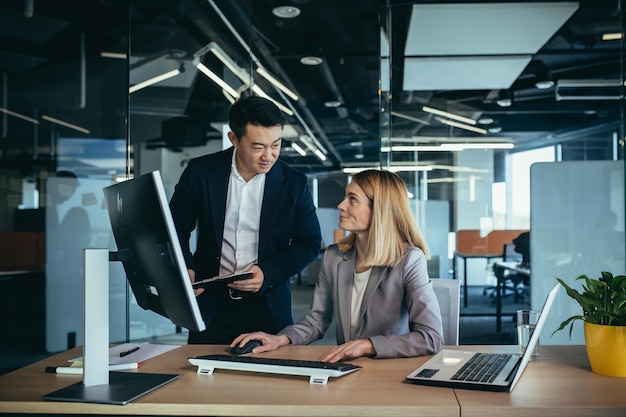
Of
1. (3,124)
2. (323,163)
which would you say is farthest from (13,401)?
(3,124)

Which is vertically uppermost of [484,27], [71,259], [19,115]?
[484,27]

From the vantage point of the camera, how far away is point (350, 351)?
180 cm

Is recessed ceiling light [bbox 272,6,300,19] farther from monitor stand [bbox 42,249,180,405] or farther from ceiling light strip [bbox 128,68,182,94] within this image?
monitor stand [bbox 42,249,180,405]

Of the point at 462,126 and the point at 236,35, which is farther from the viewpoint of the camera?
the point at 236,35

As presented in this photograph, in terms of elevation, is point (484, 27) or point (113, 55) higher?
point (113, 55)

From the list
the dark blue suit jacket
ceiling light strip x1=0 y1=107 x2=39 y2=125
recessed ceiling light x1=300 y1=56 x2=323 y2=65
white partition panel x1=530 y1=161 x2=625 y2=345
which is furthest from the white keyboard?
ceiling light strip x1=0 y1=107 x2=39 y2=125

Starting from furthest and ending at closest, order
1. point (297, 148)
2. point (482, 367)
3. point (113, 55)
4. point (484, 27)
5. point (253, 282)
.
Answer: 1. point (113, 55)
2. point (297, 148)
3. point (484, 27)
4. point (253, 282)
5. point (482, 367)

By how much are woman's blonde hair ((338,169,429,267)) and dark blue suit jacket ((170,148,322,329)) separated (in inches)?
12.5

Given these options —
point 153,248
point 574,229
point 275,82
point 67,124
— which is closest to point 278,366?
point 153,248

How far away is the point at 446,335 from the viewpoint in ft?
7.82

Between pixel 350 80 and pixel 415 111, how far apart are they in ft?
2.00

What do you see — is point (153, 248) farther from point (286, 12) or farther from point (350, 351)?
point (286, 12)

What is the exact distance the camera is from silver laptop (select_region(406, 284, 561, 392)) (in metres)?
1.50

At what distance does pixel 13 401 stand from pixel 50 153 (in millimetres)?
5765
